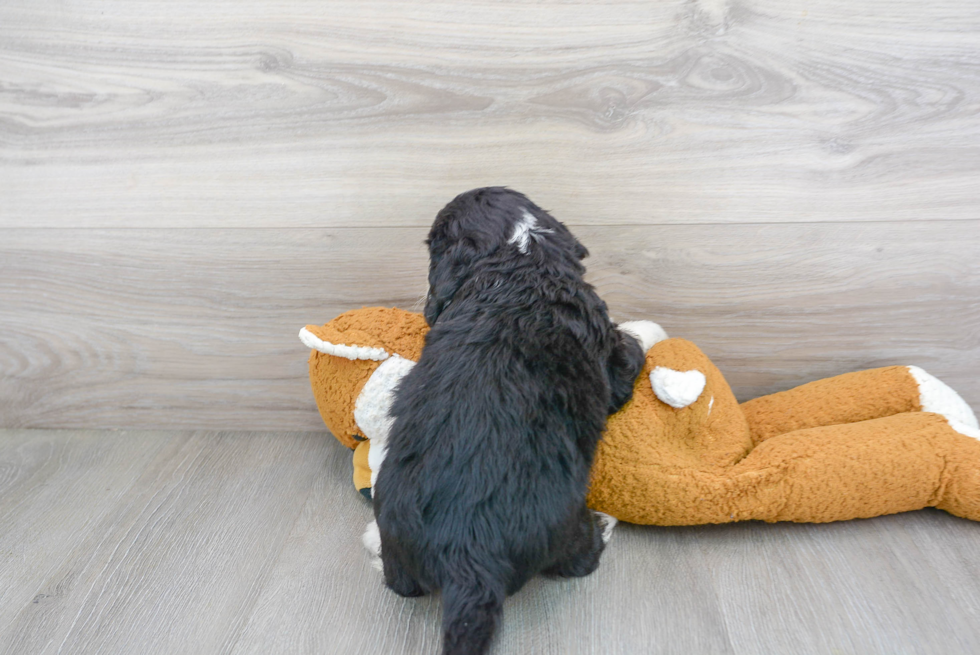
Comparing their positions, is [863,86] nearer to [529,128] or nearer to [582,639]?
[529,128]

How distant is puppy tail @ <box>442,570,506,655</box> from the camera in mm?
916

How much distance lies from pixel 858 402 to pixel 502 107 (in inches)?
40.4

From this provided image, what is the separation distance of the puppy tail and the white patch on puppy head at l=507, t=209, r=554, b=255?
568 mm

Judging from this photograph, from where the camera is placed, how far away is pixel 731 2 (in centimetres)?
136

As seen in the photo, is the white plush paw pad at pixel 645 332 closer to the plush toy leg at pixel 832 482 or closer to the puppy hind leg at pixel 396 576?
the plush toy leg at pixel 832 482

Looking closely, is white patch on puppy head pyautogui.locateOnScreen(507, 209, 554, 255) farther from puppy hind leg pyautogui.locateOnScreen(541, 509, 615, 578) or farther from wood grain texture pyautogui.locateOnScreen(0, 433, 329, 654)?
wood grain texture pyautogui.locateOnScreen(0, 433, 329, 654)

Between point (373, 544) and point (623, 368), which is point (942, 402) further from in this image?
point (373, 544)

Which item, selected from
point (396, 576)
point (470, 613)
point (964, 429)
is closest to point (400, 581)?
point (396, 576)

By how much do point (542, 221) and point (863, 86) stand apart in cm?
80

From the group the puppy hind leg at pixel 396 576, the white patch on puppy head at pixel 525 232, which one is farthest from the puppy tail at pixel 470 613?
the white patch on puppy head at pixel 525 232

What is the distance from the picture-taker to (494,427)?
995 mm

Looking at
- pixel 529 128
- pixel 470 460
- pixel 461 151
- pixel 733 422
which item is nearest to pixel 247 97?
pixel 461 151

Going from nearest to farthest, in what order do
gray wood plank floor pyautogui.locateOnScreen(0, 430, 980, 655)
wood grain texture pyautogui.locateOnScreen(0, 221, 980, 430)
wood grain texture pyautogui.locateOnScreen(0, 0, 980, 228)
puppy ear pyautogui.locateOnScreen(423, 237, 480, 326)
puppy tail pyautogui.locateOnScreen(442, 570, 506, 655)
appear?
puppy tail pyautogui.locateOnScreen(442, 570, 506, 655)
gray wood plank floor pyautogui.locateOnScreen(0, 430, 980, 655)
puppy ear pyautogui.locateOnScreen(423, 237, 480, 326)
wood grain texture pyautogui.locateOnScreen(0, 0, 980, 228)
wood grain texture pyautogui.locateOnScreen(0, 221, 980, 430)

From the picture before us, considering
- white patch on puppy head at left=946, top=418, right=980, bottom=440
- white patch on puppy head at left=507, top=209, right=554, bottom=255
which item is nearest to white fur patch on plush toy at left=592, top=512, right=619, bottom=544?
white patch on puppy head at left=507, top=209, right=554, bottom=255
